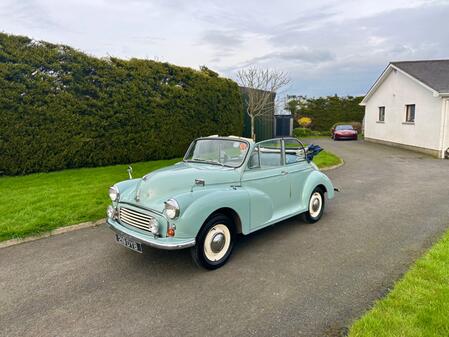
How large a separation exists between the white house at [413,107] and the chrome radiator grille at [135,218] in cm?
1606

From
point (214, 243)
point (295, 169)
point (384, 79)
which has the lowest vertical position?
point (214, 243)

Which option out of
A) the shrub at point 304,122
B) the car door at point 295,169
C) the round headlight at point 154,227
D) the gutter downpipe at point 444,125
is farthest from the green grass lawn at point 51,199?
the shrub at point 304,122

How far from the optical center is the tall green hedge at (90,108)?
8.62m

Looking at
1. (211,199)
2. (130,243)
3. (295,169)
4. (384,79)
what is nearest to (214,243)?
(211,199)

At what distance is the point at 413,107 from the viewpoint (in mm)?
17625

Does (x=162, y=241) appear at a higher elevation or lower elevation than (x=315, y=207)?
higher

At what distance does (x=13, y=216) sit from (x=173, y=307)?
4171 millimetres

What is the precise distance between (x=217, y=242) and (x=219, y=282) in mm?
512

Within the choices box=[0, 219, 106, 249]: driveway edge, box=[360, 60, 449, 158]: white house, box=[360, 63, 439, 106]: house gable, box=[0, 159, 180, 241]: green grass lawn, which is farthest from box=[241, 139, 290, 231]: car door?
box=[360, 63, 439, 106]: house gable

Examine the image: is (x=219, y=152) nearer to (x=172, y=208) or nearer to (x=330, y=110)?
(x=172, y=208)

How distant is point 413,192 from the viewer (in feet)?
26.2

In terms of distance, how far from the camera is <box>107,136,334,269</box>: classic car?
3.59 meters

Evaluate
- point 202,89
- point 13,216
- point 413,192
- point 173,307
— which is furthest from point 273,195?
point 202,89

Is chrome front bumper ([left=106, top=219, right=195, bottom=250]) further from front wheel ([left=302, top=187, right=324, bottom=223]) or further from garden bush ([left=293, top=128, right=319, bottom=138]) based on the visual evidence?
garden bush ([left=293, top=128, right=319, bottom=138])
